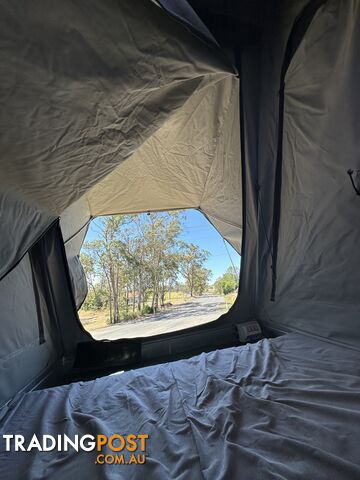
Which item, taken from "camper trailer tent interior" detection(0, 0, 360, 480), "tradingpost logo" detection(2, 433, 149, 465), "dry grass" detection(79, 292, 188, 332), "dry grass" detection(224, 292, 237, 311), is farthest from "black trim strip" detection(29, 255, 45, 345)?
"dry grass" detection(224, 292, 237, 311)

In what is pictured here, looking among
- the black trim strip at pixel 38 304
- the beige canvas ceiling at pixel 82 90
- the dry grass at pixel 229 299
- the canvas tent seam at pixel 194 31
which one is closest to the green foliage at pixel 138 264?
the dry grass at pixel 229 299

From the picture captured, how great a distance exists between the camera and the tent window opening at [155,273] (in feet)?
6.31

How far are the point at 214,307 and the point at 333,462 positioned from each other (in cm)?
150

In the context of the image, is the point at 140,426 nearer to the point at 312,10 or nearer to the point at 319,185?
the point at 319,185

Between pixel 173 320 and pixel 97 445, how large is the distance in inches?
50.4

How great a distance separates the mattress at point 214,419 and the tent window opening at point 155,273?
78 centimetres

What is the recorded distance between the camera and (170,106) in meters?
1.06

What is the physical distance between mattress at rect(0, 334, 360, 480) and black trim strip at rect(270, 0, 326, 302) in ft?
2.26

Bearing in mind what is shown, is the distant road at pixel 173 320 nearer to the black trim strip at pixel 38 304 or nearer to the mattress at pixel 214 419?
the black trim strip at pixel 38 304

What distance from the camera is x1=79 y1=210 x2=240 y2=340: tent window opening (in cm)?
192

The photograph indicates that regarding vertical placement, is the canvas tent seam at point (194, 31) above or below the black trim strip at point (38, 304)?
above

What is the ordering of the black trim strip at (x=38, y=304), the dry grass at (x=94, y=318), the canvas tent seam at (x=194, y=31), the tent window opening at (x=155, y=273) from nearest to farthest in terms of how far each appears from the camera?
the canvas tent seam at (x=194, y=31), the black trim strip at (x=38, y=304), the dry grass at (x=94, y=318), the tent window opening at (x=155, y=273)

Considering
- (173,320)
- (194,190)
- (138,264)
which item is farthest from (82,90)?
(173,320)

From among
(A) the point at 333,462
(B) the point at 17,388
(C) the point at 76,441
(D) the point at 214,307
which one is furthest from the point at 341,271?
(B) the point at 17,388
